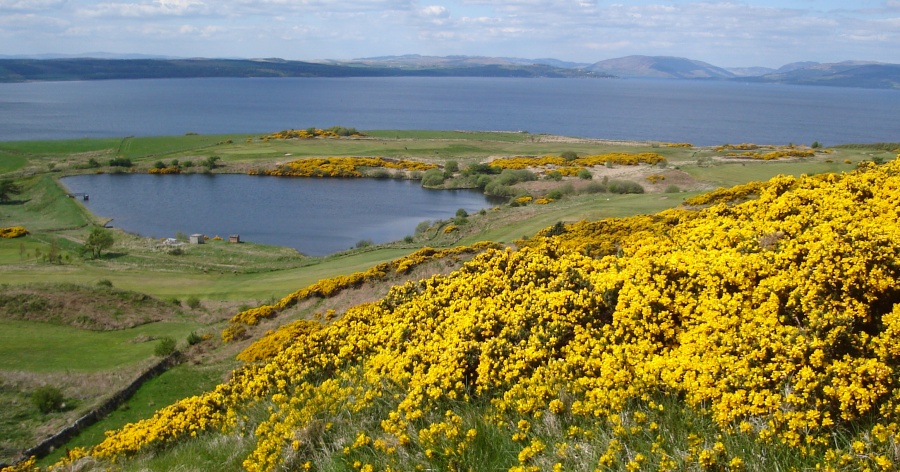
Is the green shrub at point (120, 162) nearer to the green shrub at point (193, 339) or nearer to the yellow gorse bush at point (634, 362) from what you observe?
the green shrub at point (193, 339)

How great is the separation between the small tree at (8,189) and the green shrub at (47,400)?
54784 millimetres

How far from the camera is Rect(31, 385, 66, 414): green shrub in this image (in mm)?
17500

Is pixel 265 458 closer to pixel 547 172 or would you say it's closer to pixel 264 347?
pixel 264 347

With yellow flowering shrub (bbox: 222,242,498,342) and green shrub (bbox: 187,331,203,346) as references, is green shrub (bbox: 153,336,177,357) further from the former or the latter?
yellow flowering shrub (bbox: 222,242,498,342)

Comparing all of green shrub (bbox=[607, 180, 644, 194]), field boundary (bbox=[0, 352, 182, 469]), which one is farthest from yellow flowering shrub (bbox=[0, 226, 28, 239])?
green shrub (bbox=[607, 180, 644, 194])

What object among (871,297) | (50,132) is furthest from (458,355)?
(50,132)

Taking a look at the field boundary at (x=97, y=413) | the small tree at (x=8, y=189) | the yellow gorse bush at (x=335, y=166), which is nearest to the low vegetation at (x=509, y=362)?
the field boundary at (x=97, y=413)

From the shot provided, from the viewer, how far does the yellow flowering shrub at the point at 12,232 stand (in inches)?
1799

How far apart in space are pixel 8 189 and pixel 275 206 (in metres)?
27.3

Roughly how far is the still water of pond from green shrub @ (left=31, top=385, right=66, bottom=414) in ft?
90.6

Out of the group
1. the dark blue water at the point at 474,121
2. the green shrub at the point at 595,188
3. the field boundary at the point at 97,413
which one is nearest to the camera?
the field boundary at the point at 97,413

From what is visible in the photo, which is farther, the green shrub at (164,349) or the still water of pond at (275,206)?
the still water of pond at (275,206)

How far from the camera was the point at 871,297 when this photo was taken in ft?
26.7

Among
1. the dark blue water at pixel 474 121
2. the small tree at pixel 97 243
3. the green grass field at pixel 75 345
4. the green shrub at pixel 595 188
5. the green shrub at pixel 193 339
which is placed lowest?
the small tree at pixel 97 243
